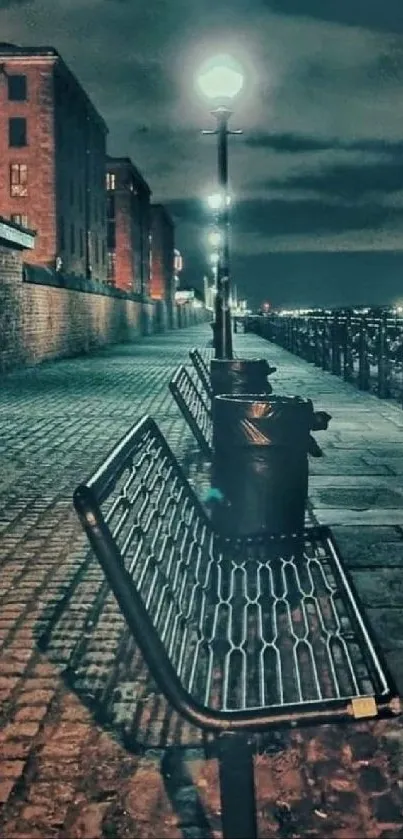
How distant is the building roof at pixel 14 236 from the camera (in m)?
20.8

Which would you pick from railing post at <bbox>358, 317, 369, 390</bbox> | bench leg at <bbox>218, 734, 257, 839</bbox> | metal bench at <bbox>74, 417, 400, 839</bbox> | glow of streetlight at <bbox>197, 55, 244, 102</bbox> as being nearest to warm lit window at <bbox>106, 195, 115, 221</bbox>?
railing post at <bbox>358, 317, 369, 390</bbox>

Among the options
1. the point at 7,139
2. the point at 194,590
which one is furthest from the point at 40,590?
the point at 7,139

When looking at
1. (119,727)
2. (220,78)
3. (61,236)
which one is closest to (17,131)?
(61,236)

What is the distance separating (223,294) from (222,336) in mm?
752

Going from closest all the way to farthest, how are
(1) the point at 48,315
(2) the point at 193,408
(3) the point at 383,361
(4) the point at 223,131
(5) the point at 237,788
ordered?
(5) the point at 237,788
(2) the point at 193,408
(4) the point at 223,131
(3) the point at 383,361
(1) the point at 48,315

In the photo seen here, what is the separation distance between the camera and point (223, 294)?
16000 millimetres

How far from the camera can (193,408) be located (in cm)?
1074

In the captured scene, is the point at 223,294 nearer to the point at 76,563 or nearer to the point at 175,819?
the point at 76,563

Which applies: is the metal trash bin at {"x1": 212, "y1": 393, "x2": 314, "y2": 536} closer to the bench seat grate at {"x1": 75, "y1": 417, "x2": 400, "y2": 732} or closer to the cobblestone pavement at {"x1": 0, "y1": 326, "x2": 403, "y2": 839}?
the cobblestone pavement at {"x1": 0, "y1": 326, "x2": 403, "y2": 839}

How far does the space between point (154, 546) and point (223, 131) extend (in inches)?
463

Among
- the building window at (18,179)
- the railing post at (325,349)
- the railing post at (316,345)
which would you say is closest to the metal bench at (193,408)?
the railing post at (325,349)

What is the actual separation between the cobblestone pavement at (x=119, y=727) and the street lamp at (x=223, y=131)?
20.3 ft

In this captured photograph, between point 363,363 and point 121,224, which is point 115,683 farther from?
point 121,224

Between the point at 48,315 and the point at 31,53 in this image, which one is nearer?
the point at 48,315
